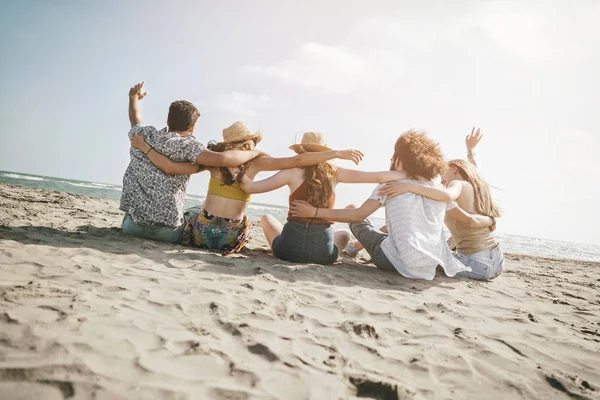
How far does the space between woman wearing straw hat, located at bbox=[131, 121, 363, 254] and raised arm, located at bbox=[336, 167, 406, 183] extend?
18cm

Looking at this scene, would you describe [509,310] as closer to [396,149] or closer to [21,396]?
[396,149]

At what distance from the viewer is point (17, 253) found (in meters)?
3.32

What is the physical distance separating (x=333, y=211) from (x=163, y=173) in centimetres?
223

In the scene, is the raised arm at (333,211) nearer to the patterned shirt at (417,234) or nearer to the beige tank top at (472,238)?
the patterned shirt at (417,234)

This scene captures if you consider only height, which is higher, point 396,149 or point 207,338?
point 396,149

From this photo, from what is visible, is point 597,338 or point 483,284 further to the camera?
point 483,284

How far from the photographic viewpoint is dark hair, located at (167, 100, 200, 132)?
4355 millimetres

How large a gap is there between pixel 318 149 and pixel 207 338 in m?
2.76

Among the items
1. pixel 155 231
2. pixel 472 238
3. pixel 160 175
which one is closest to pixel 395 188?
pixel 472 238

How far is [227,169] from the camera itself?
4.36 meters

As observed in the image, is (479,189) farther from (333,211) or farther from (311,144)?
(311,144)

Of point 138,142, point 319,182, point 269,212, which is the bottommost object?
point 269,212

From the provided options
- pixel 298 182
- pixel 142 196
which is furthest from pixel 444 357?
pixel 142 196

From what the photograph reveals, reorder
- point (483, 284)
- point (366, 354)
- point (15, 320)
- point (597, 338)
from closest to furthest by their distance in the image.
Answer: point (15, 320) < point (366, 354) < point (597, 338) < point (483, 284)
